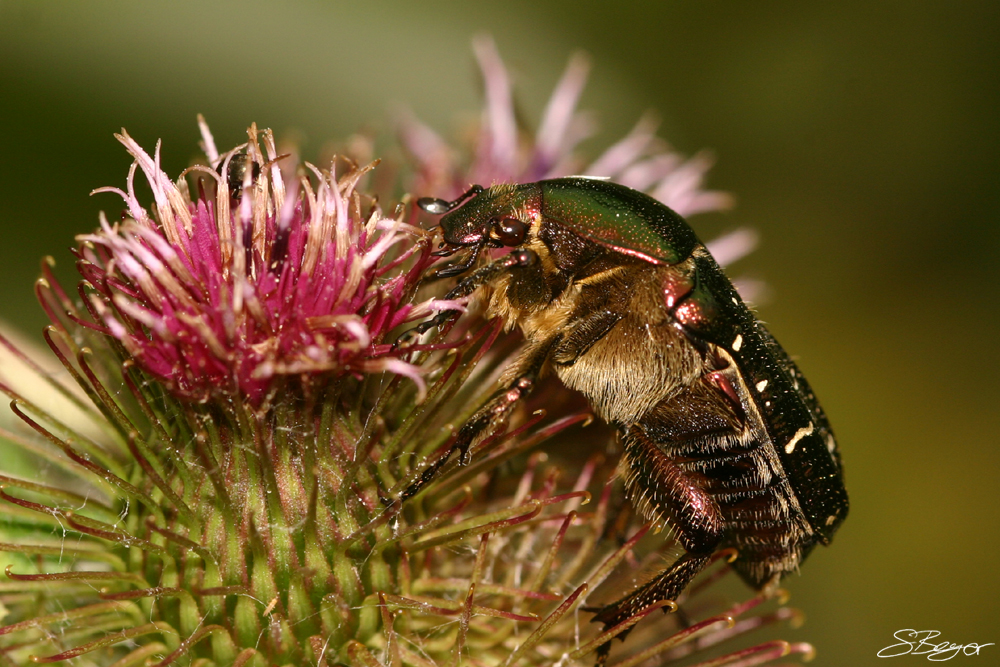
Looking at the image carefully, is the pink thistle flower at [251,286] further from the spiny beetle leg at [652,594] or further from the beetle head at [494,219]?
the spiny beetle leg at [652,594]

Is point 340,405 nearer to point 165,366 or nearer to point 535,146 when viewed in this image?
point 165,366

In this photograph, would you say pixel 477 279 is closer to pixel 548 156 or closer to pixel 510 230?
pixel 510 230

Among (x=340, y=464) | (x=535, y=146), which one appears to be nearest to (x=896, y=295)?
(x=535, y=146)

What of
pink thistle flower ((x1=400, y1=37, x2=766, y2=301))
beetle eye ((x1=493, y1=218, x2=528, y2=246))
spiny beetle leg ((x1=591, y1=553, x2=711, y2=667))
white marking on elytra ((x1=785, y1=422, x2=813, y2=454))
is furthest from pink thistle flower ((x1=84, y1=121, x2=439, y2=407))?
pink thistle flower ((x1=400, y1=37, x2=766, y2=301))

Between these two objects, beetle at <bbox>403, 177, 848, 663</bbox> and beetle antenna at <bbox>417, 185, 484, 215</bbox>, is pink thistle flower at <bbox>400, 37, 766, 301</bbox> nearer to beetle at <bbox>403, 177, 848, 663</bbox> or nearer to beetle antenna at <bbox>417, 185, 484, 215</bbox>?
beetle antenna at <bbox>417, 185, 484, 215</bbox>

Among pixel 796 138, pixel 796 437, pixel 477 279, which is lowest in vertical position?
pixel 796 437
